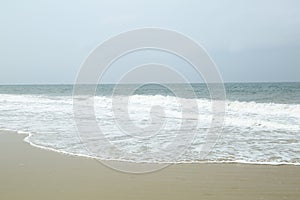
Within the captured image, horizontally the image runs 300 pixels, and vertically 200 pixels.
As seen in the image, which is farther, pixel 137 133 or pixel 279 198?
pixel 137 133

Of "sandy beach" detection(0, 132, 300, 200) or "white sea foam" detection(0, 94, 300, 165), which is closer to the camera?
"sandy beach" detection(0, 132, 300, 200)

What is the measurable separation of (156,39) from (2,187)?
384cm

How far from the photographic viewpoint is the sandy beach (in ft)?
15.8

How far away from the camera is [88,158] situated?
707cm

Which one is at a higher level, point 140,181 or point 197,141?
point 197,141

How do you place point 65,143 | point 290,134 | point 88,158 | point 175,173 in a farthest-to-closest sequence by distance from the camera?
point 290,134
point 65,143
point 88,158
point 175,173

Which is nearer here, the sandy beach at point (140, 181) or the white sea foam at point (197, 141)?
the sandy beach at point (140, 181)

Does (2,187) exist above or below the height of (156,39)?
below

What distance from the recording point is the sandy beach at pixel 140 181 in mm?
4801

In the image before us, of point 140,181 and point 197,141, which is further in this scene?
point 197,141

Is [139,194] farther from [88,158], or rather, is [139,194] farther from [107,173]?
[88,158]

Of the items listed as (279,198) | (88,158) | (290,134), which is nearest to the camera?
(279,198)

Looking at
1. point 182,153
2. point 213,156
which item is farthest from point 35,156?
point 213,156

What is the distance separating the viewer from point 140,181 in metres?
5.49
